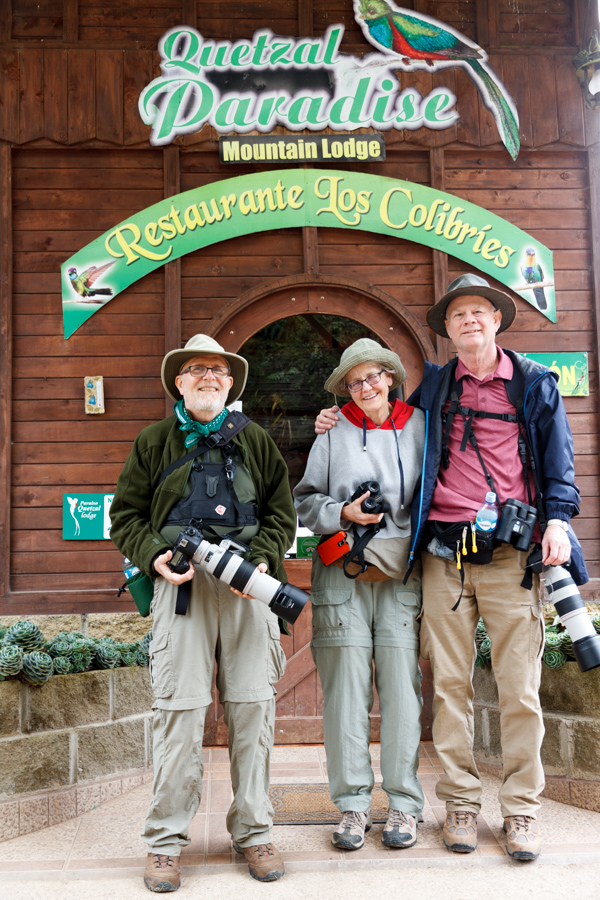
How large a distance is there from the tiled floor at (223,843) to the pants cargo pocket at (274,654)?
28.4 inches

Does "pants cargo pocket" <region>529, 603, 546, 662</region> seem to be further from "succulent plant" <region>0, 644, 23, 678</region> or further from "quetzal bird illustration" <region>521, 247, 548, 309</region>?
"quetzal bird illustration" <region>521, 247, 548, 309</region>

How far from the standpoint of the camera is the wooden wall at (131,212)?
490cm

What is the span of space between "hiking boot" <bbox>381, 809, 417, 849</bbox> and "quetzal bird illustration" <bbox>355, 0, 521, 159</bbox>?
401 centimetres

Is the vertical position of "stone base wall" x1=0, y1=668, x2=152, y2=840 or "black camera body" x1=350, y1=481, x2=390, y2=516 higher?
"black camera body" x1=350, y1=481, x2=390, y2=516

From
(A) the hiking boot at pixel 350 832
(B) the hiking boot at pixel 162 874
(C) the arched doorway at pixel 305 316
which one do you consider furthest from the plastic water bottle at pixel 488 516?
(C) the arched doorway at pixel 305 316

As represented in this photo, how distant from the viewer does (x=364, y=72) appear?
5.09 metres

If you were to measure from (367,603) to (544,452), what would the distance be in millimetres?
937

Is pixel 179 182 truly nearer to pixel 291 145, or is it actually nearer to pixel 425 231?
pixel 291 145

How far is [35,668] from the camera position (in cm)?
354

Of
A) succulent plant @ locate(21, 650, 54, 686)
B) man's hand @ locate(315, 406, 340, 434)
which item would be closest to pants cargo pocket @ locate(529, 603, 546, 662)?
man's hand @ locate(315, 406, 340, 434)

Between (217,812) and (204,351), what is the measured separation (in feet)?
7.01

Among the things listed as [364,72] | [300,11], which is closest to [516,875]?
[364,72]

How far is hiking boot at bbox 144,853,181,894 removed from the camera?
283 cm

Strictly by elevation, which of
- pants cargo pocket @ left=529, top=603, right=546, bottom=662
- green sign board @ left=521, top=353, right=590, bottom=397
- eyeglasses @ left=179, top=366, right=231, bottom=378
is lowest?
pants cargo pocket @ left=529, top=603, right=546, bottom=662
